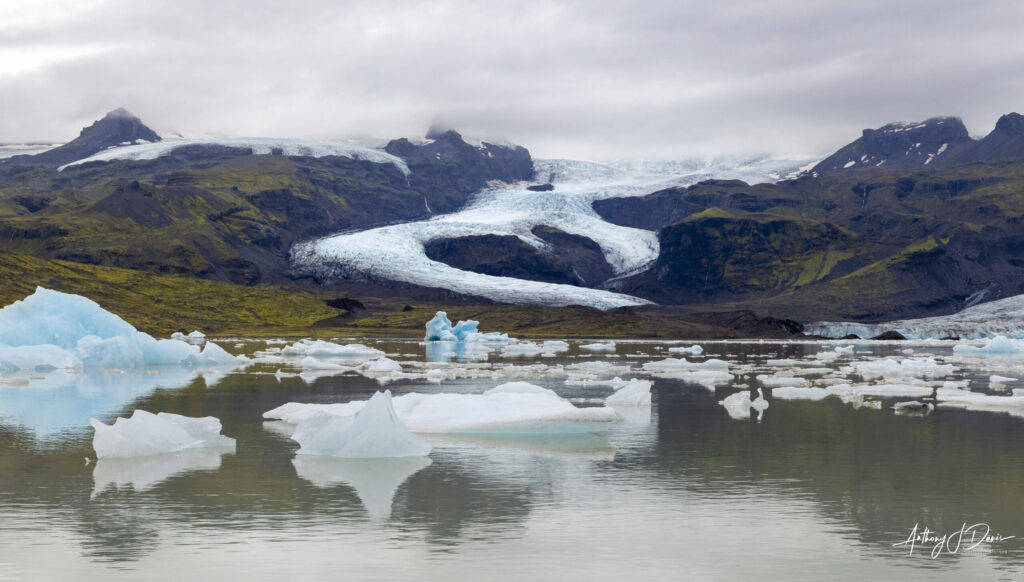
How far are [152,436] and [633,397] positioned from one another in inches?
621

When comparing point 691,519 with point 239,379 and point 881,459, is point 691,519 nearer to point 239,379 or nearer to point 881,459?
point 881,459

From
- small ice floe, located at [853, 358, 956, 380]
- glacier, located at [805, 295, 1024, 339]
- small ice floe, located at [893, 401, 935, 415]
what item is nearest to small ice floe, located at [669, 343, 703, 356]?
small ice floe, located at [853, 358, 956, 380]

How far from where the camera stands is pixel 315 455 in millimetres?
A: 20172

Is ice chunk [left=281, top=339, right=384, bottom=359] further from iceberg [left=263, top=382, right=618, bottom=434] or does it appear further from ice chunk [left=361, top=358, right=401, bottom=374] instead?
iceberg [left=263, top=382, right=618, bottom=434]

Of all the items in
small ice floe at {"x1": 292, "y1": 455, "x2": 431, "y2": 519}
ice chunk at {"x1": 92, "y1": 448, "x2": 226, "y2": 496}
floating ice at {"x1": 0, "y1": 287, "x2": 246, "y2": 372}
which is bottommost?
small ice floe at {"x1": 292, "y1": 455, "x2": 431, "y2": 519}

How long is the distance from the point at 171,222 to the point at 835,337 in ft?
413

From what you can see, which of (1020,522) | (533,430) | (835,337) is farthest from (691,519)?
(835,337)

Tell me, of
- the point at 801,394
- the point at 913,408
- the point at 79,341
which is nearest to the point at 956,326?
the point at 801,394

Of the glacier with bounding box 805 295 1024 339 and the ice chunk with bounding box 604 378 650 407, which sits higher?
the ice chunk with bounding box 604 378 650 407

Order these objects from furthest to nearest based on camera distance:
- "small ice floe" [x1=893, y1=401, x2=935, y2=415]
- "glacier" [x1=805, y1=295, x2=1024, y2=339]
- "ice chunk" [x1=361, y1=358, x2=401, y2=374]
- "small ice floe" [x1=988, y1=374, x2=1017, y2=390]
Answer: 1. "glacier" [x1=805, y1=295, x2=1024, y2=339]
2. "ice chunk" [x1=361, y1=358, x2=401, y2=374]
3. "small ice floe" [x1=988, y1=374, x2=1017, y2=390]
4. "small ice floe" [x1=893, y1=401, x2=935, y2=415]

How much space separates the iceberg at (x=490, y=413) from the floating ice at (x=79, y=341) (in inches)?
1133

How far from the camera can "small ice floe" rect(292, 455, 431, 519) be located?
51.9 ft

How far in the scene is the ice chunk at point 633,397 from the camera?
30.8 metres
